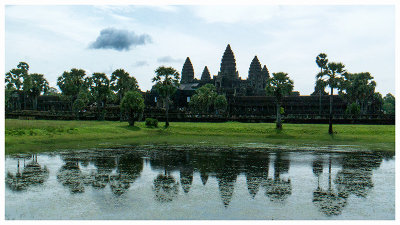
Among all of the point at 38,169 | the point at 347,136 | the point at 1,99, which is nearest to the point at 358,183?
the point at 38,169

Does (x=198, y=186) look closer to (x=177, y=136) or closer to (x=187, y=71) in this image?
(x=177, y=136)

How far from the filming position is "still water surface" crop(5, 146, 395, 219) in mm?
13789

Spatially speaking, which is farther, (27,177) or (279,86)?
(279,86)

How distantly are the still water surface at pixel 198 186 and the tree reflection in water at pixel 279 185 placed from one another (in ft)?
A: 0.15

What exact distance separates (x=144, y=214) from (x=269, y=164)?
13.3 m

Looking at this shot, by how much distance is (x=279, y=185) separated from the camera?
1855 centimetres

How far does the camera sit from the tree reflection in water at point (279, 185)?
16.3m

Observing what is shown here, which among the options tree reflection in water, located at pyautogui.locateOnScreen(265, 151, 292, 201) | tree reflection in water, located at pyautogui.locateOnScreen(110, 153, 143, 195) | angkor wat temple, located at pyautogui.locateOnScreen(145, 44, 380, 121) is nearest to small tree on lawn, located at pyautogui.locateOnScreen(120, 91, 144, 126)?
angkor wat temple, located at pyautogui.locateOnScreen(145, 44, 380, 121)

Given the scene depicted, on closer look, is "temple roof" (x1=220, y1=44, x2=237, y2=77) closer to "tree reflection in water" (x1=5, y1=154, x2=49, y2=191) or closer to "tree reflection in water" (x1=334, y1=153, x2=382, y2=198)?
"tree reflection in water" (x1=334, y1=153, x2=382, y2=198)

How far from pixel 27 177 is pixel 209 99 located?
238 ft

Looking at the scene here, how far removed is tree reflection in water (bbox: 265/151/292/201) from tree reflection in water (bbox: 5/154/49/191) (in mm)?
10481

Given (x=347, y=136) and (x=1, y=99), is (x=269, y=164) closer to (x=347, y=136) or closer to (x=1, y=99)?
(x=1, y=99)

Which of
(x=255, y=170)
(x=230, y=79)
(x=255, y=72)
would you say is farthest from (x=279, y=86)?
(x=255, y=72)

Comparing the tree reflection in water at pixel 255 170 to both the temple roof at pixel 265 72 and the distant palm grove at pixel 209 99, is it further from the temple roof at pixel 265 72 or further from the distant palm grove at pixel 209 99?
the temple roof at pixel 265 72
